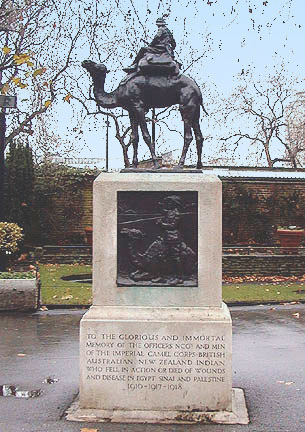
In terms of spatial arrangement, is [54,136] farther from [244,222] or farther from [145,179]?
[145,179]

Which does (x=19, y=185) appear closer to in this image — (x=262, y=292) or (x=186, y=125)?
(x=262, y=292)

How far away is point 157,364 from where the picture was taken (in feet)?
18.7

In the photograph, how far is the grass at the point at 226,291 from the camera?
44.1 feet

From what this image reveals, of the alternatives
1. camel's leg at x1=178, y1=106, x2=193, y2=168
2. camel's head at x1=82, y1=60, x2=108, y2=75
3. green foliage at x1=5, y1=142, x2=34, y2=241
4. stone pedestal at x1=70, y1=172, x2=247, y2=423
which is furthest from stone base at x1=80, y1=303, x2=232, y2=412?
green foliage at x1=5, y1=142, x2=34, y2=241

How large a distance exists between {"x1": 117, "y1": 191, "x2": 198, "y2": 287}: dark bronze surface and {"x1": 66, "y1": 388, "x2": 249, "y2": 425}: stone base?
3.67 feet

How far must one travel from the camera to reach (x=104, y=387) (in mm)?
5691

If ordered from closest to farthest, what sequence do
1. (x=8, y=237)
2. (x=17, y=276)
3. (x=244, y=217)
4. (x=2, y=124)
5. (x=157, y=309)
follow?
1. (x=157, y=309)
2. (x=17, y=276)
3. (x=2, y=124)
4. (x=8, y=237)
5. (x=244, y=217)

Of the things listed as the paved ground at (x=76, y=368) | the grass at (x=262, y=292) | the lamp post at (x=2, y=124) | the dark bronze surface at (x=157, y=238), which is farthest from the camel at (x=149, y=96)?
the grass at (x=262, y=292)

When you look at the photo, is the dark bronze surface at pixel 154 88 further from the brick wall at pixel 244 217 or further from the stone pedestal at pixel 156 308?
the brick wall at pixel 244 217

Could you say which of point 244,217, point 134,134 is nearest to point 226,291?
point 134,134

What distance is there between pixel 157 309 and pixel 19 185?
1755 cm

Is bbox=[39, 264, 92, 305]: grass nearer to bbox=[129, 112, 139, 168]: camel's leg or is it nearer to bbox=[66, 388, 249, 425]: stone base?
bbox=[129, 112, 139, 168]: camel's leg

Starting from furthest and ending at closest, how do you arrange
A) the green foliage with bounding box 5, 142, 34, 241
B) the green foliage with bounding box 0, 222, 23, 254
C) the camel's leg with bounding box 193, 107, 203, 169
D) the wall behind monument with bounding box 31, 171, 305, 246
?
1. the wall behind monument with bounding box 31, 171, 305, 246
2. the green foliage with bounding box 5, 142, 34, 241
3. the green foliage with bounding box 0, 222, 23, 254
4. the camel's leg with bounding box 193, 107, 203, 169

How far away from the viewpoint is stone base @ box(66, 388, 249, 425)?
5512mm
